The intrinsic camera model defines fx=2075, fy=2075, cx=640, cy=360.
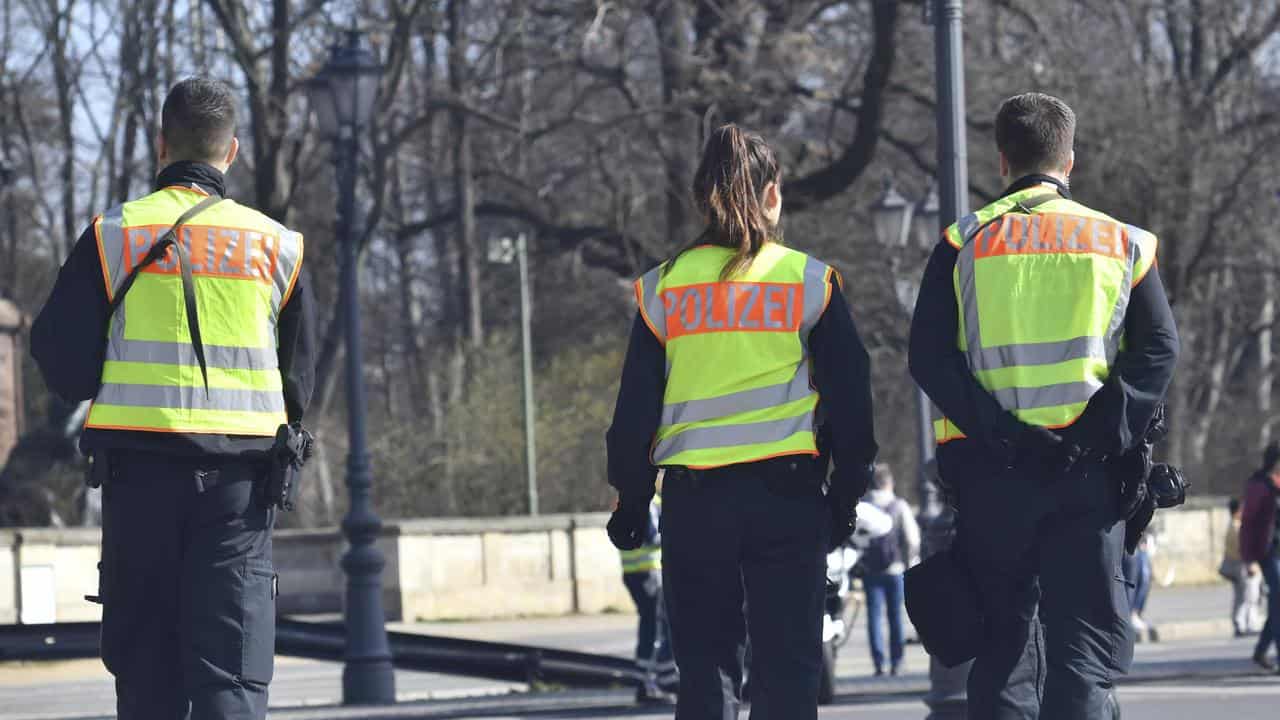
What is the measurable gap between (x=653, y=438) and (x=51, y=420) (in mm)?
22024

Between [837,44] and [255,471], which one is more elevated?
[837,44]

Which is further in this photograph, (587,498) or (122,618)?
(587,498)

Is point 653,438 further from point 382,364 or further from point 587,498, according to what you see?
point 382,364

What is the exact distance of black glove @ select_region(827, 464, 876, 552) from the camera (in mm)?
5109

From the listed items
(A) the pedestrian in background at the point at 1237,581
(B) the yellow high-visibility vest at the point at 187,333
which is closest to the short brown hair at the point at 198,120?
(B) the yellow high-visibility vest at the point at 187,333

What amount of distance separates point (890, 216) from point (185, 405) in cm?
1709

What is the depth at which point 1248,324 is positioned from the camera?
116 feet

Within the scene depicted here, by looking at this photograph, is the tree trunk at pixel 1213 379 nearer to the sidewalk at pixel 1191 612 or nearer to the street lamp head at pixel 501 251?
the sidewalk at pixel 1191 612

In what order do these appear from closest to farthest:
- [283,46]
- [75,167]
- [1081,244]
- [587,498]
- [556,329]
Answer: [1081,244]
[283,46]
[587,498]
[75,167]
[556,329]

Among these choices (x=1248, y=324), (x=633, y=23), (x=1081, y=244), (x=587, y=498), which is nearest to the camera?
(x=1081, y=244)

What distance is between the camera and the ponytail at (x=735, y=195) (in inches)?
207

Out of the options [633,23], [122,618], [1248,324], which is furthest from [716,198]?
[1248,324]

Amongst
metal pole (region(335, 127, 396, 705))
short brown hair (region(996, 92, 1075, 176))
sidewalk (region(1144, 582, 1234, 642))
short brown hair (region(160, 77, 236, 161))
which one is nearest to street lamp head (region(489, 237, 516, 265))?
sidewalk (region(1144, 582, 1234, 642))

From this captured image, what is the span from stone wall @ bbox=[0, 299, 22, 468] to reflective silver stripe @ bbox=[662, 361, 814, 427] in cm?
1849
